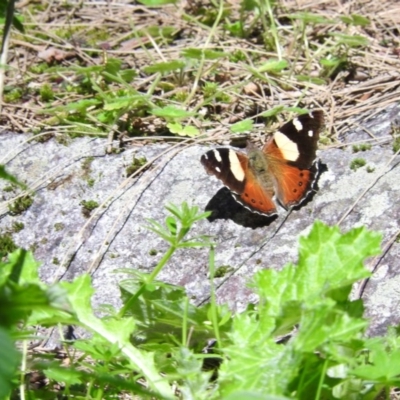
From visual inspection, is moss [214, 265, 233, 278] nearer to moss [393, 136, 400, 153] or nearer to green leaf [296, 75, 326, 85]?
moss [393, 136, 400, 153]

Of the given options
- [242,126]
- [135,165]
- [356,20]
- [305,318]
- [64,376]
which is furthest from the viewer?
[356,20]

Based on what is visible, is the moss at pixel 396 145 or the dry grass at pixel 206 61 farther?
the dry grass at pixel 206 61

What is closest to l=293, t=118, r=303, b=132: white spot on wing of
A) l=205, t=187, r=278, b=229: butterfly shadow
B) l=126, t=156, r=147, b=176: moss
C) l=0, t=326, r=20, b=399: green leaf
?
l=205, t=187, r=278, b=229: butterfly shadow

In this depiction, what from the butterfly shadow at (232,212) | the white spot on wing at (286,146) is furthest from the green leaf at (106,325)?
the white spot on wing at (286,146)

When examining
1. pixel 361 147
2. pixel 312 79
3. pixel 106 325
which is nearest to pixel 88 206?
pixel 106 325

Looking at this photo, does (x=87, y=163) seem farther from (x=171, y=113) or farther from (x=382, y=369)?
(x=382, y=369)

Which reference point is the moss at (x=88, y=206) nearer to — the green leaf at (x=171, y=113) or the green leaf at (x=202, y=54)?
the green leaf at (x=171, y=113)
